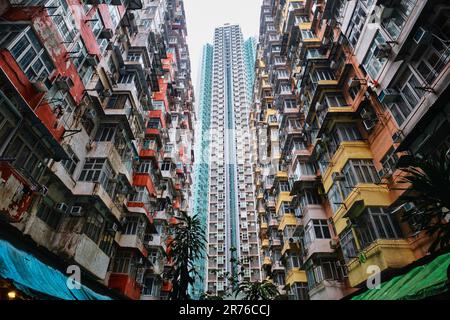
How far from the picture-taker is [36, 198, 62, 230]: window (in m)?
13.8

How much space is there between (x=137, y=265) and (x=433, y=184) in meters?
20.9

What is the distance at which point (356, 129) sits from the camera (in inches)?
720

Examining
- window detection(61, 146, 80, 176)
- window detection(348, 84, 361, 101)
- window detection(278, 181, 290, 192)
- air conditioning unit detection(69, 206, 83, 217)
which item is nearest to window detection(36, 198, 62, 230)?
air conditioning unit detection(69, 206, 83, 217)

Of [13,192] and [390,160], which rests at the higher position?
[390,160]

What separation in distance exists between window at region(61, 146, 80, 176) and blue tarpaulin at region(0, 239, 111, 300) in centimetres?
648

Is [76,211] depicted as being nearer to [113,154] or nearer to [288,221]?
[113,154]

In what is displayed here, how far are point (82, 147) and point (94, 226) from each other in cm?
521

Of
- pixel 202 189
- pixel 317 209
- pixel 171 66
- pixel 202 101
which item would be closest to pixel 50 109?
pixel 317 209

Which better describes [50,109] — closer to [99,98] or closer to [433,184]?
[99,98]

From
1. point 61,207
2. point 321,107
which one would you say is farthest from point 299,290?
point 61,207

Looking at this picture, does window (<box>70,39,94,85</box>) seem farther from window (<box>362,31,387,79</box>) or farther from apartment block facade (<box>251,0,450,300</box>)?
window (<box>362,31,387,79</box>)

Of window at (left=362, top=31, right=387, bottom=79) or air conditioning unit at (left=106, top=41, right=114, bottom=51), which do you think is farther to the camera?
air conditioning unit at (left=106, top=41, right=114, bottom=51)

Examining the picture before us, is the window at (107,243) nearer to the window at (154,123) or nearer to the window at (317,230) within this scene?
the window at (154,123)

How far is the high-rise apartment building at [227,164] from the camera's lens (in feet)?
222
